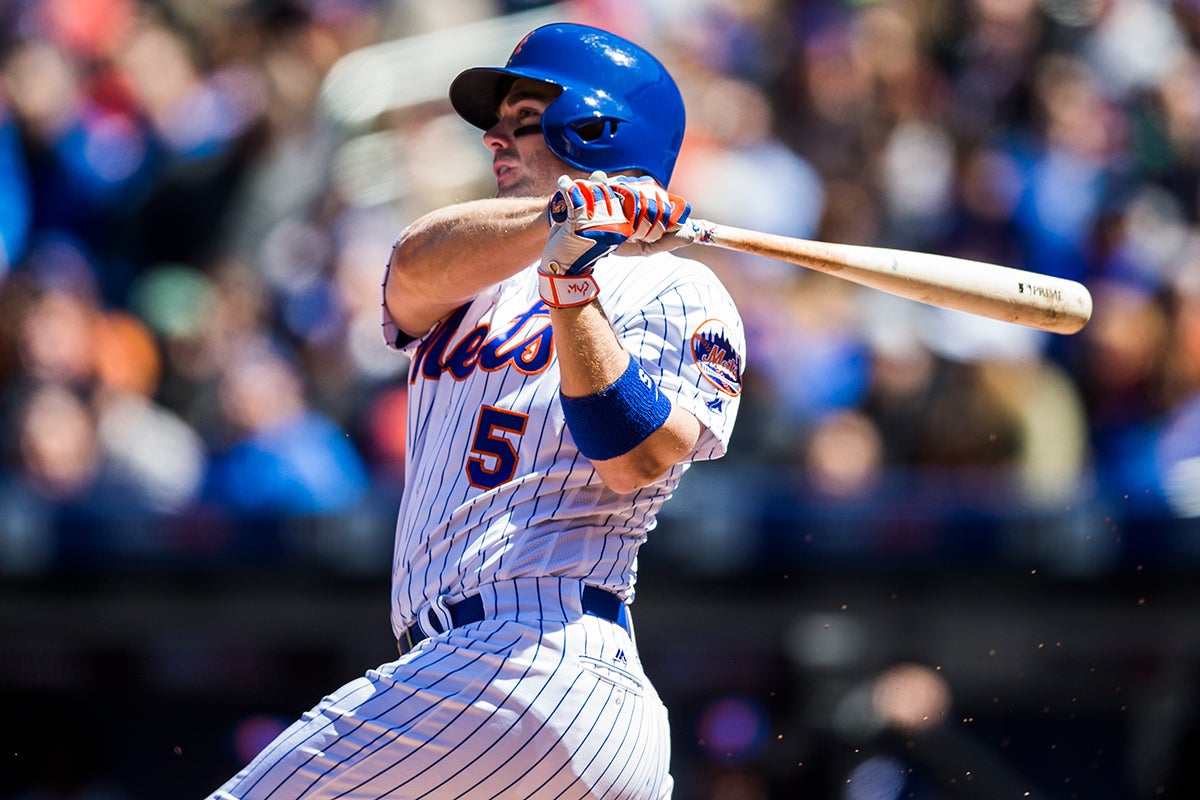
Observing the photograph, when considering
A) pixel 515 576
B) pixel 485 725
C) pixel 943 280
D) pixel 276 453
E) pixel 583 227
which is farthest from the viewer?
pixel 276 453

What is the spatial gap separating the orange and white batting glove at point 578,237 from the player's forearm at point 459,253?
119 millimetres

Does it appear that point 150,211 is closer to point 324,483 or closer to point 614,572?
point 324,483

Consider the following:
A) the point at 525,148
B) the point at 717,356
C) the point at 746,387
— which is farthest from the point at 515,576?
the point at 746,387

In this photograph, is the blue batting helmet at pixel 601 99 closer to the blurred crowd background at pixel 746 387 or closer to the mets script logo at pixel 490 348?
the mets script logo at pixel 490 348

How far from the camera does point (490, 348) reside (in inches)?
114

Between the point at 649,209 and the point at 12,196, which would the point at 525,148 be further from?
the point at 12,196

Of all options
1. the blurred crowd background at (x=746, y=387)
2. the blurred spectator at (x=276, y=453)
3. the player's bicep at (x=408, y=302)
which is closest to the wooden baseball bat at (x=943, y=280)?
the player's bicep at (x=408, y=302)

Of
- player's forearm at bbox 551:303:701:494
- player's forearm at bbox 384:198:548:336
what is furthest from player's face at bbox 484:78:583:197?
player's forearm at bbox 551:303:701:494

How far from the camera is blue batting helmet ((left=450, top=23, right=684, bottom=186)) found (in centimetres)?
289

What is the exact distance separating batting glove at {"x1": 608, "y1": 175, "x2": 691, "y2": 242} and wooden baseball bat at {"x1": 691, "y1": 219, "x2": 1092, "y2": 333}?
0.41 feet

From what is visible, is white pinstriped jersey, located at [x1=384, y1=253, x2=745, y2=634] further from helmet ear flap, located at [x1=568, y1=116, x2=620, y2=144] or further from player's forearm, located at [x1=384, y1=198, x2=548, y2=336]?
helmet ear flap, located at [x1=568, y1=116, x2=620, y2=144]

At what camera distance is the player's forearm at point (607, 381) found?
255cm

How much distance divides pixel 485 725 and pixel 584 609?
0.88ft

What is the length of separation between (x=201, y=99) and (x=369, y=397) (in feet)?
6.83
